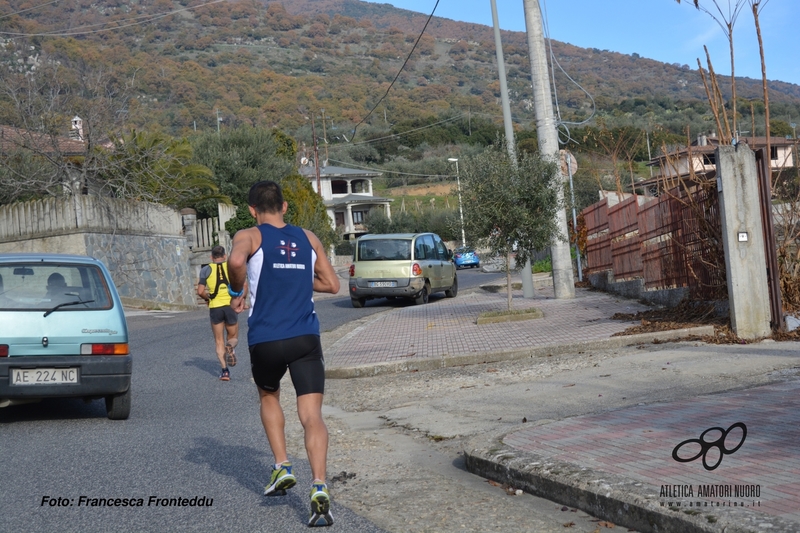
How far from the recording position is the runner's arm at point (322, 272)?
203 inches

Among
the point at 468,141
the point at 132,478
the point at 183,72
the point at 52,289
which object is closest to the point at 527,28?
the point at 52,289

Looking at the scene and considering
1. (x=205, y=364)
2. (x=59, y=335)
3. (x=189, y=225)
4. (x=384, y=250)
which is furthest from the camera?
(x=189, y=225)

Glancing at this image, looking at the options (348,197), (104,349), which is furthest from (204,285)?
(348,197)

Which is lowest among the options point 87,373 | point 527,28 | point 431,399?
point 431,399

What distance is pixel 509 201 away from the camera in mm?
14969

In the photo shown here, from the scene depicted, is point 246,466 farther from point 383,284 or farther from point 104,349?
point 383,284

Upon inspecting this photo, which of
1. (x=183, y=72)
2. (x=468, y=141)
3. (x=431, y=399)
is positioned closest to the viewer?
(x=431, y=399)

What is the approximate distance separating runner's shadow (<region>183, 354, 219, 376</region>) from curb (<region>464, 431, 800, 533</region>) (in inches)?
278

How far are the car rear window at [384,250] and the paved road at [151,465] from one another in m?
12.4

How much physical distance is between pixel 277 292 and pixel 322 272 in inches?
16.5

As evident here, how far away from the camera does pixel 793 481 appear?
4465 millimetres

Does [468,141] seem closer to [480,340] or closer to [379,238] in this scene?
[379,238]

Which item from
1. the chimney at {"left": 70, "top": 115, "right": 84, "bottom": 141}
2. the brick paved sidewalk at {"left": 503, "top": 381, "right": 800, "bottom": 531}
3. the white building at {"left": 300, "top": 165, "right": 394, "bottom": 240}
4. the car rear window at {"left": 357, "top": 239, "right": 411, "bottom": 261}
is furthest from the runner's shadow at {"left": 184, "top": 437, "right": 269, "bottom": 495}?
the white building at {"left": 300, "top": 165, "right": 394, "bottom": 240}

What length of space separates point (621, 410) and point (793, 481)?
2.40m
